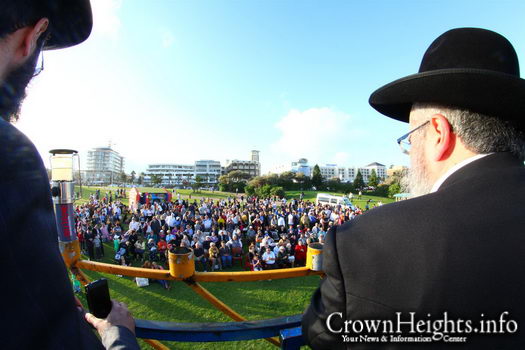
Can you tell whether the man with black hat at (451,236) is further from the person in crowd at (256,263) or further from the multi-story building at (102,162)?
the multi-story building at (102,162)

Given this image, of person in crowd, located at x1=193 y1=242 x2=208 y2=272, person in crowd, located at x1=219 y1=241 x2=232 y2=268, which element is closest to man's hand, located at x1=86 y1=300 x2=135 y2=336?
person in crowd, located at x1=193 y1=242 x2=208 y2=272

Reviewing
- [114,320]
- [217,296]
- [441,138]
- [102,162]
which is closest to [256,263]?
[217,296]

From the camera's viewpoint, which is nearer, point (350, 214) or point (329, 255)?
point (329, 255)

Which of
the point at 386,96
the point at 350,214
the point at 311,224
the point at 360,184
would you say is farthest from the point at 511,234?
the point at 360,184

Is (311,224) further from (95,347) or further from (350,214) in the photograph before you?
→ (95,347)

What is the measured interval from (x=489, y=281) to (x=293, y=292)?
752 centimetres

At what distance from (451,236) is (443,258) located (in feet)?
0.27

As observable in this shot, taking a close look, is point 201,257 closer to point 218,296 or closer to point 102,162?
point 218,296

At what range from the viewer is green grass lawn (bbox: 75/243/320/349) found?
6.24 metres

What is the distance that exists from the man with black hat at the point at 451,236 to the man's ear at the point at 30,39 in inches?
58.0

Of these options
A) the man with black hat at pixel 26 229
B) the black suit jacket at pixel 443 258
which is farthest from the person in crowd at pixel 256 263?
the man with black hat at pixel 26 229

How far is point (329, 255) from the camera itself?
101cm

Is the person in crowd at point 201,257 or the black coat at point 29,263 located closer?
the black coat at point 29,263

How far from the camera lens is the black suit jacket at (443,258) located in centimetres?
81
